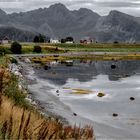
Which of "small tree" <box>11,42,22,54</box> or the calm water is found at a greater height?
the calm water

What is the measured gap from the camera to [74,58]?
132375 mm

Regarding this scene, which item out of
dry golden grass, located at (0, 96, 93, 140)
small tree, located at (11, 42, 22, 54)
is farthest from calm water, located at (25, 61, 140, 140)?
small tree, located at (11, 42, 22, 54)

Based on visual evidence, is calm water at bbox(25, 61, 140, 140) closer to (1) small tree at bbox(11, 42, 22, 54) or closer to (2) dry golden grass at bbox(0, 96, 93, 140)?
(2) dry golden grass at bbox(0, 96, 93, 140)

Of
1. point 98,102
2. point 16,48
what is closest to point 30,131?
point 98,102

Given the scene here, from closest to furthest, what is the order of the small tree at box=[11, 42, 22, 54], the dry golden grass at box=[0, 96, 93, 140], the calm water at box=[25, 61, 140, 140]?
the dry golden grass at box=[0, 96, 93, 140]
the calm water at box=[25, 61, 140, 140]
the small tree at box=[11, 42, 22, 54]

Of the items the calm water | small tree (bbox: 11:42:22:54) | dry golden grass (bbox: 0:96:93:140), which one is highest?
dry golden grass (bbox: 0:96:93:140)

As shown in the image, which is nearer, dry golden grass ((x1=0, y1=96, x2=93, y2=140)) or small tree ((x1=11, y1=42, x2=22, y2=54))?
dry golden grass ((x1=0, y1=96, x2=93, y2=140))

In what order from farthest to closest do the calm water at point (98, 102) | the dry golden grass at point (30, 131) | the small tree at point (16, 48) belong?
1. the small tree at point (16, 48)
2. the calm water at point (98, 102)
3. the dry golden grass at point (30, 131)

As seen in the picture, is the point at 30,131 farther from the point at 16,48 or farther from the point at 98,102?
the point at 16,48

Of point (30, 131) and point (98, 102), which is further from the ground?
point (30, 131)

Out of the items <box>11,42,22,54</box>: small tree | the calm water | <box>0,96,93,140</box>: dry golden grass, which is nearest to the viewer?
<box>0,96,93,140</box>: dry golden grass

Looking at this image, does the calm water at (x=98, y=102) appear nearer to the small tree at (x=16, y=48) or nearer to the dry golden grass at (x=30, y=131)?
the dry golden grass at (x=30, y=131)

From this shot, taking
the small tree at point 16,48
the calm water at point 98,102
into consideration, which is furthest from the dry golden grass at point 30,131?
the small tree at point 16,48

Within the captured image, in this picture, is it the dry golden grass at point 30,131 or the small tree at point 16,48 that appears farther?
the small tree at point 16,48
